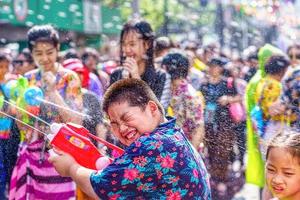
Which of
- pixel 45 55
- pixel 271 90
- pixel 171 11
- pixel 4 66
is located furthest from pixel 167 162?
pixel 171 11

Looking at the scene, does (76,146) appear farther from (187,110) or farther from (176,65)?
(176,65)

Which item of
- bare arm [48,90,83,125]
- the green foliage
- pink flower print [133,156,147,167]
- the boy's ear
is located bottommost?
the green foliage

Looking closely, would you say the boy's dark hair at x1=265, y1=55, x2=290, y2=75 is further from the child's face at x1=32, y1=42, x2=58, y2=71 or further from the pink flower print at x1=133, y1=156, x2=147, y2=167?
the pink flower print at x1=133, y1=156, x2=147, y2=167

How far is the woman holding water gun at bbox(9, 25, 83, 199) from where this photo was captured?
4.24 metres

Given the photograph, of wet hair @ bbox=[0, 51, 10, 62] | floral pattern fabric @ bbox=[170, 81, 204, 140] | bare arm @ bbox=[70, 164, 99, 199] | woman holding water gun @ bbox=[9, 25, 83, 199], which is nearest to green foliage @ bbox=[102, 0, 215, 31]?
wet hair @ bbox=[0, 51, 10, 62]

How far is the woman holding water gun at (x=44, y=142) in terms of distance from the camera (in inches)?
167

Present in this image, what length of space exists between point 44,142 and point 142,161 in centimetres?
186

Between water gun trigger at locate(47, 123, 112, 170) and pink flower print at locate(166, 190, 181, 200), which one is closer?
pink flower print at locate(166, 190, 181, 200)

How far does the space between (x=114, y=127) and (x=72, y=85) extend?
1782mm

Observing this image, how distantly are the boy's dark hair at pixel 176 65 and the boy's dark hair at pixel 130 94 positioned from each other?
8.02 ft

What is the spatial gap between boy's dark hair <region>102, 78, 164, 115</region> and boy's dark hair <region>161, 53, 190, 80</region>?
2.44 meters

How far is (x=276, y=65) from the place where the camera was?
5316 millimetres

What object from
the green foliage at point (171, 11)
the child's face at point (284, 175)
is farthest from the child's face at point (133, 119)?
the green foliage at point (171, 11)

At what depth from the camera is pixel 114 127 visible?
2.71 metres
